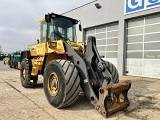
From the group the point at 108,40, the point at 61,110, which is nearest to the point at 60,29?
the point at 61,110

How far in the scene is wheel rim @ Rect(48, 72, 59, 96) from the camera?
5.36 m

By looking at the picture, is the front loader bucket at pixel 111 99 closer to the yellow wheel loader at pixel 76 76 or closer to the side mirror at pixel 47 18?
the yellow wheel loader at pixel 76 76

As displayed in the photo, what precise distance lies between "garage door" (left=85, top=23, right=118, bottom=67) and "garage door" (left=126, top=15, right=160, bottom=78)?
1216 mm

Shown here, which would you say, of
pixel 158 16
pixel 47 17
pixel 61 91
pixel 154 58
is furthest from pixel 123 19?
pixel 61 91

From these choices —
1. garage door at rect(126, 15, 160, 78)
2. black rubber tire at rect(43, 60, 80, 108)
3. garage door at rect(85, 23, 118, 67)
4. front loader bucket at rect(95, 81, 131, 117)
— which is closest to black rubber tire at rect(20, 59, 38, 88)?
black rubber tire at rect(43, 60, 80, 108)

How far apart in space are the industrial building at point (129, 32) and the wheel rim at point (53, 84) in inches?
343

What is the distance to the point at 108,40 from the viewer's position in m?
16.0

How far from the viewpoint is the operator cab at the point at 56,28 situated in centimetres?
689

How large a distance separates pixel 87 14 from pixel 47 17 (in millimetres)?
11880

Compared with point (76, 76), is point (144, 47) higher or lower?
higher

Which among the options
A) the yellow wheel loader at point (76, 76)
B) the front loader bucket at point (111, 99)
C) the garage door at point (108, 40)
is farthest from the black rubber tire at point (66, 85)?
the garage door at point (108, 40)

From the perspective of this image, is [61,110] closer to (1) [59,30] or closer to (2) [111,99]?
(2) [111,99]

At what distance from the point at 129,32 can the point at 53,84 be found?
33.2ft

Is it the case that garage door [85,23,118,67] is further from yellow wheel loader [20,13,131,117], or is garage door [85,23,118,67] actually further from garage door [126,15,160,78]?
yellow wheel loader [20,13,131,117]
